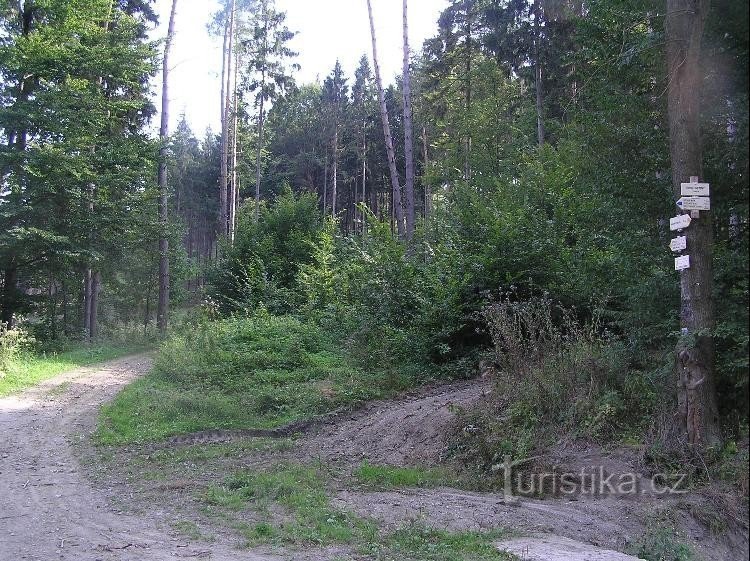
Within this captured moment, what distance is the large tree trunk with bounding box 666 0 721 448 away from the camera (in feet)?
19.4

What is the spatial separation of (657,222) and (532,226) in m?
6.34

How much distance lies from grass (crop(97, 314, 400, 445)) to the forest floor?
0.84 m

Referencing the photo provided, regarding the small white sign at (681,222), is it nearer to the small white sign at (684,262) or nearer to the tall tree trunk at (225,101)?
the small white sign at (684,262)

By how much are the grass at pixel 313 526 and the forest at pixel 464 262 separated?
4 centimetres

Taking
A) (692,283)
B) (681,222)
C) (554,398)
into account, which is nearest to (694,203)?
(681,222)

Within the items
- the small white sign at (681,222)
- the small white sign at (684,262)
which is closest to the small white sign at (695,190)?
the small white sign at (681,222)

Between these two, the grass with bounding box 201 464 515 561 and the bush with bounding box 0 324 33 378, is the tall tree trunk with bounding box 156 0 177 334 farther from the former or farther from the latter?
the grass with bounding box 201 464 515 561

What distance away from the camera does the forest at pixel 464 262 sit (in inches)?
231

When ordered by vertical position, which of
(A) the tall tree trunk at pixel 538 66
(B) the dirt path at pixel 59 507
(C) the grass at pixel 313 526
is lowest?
(B) the dirt path at pixel 59 507

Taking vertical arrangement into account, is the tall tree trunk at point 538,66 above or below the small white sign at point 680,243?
above

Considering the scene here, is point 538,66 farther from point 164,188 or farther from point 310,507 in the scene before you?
point 310,507

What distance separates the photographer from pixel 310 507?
20.7 ft

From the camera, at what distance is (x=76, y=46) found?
19.4 metres

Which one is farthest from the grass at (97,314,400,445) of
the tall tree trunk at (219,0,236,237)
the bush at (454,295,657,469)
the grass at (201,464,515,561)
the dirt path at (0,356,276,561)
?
the tall tree trunk at (219,0,236,237)
